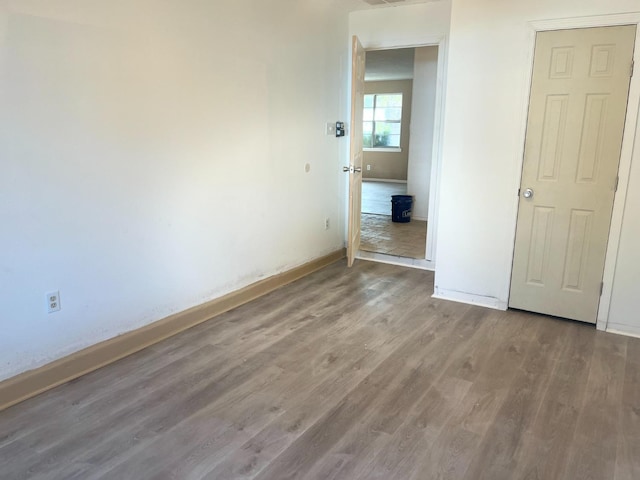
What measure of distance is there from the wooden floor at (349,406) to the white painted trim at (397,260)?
4.31 feet

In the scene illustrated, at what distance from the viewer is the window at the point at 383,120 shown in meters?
11.9

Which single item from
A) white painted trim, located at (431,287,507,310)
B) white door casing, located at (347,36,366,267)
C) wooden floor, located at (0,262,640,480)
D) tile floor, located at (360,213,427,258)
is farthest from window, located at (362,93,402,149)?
wooden floor, located at (0,262,640,480)

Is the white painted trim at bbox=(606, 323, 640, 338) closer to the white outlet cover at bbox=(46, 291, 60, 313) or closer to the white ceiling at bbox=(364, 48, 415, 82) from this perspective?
the white outlet cover at bbox=(46, 291, 60, 313)

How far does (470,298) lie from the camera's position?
13.1ft

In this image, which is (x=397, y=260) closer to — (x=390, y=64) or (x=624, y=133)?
(x=624, y=133)

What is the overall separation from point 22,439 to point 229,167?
2206 mm

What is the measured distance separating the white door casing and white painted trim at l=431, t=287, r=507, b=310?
1137 millimetres

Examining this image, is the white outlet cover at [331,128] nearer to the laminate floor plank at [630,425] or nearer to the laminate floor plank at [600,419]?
the laminate floor plank at [600,419]

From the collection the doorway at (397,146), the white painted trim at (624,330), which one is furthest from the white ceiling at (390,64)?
the white painted trim at (624,330)

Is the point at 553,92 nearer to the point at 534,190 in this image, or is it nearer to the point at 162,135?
the point at 534,190

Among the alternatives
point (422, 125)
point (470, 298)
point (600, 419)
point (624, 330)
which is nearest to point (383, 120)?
point (422, 125)

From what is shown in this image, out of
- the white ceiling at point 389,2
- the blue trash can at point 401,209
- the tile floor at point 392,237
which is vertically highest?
the white ceiling at point 389,2

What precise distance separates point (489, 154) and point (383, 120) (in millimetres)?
8744

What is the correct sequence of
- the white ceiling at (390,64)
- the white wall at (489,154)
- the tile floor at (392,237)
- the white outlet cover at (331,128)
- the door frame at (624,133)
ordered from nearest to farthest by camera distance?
the door frame at (624,133) < the white wall at (489,154) < the white outlet cover at (331,128) < the tile floor at (392,237) < the white ceiling at (390,64)
